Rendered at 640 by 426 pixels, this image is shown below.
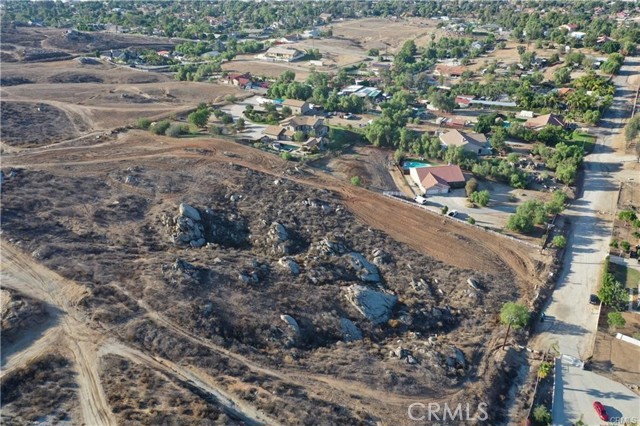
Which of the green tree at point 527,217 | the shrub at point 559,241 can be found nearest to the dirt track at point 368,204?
the green tree at point 527,217

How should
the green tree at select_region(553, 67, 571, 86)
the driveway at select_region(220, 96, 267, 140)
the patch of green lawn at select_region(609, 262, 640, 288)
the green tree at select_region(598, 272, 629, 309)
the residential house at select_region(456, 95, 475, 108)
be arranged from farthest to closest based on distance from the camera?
the green tree at select_region(553, 67, 571, 86) < the residential house at select_region(456, 95, 475, 108) < the driveway at select_region(220, 96, 267, 140) < the patch of green lawn at select_region(609, 262, 640, 288) < the green tree at select_region(598, 272, 629, 309)

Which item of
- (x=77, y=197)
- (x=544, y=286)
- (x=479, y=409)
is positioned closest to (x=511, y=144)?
(x=544, y=286)

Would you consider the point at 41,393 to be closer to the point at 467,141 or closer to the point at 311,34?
the point at 467,141

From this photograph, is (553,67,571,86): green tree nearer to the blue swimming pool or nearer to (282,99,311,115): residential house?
the blue swimming pool

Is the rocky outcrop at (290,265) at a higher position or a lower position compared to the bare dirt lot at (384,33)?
lower

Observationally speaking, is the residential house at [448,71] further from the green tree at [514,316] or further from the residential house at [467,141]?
the green tree at [514,316]

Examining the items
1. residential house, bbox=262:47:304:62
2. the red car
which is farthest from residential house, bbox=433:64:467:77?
the red car

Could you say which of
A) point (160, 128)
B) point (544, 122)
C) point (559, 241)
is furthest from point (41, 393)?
point (544, 122)
